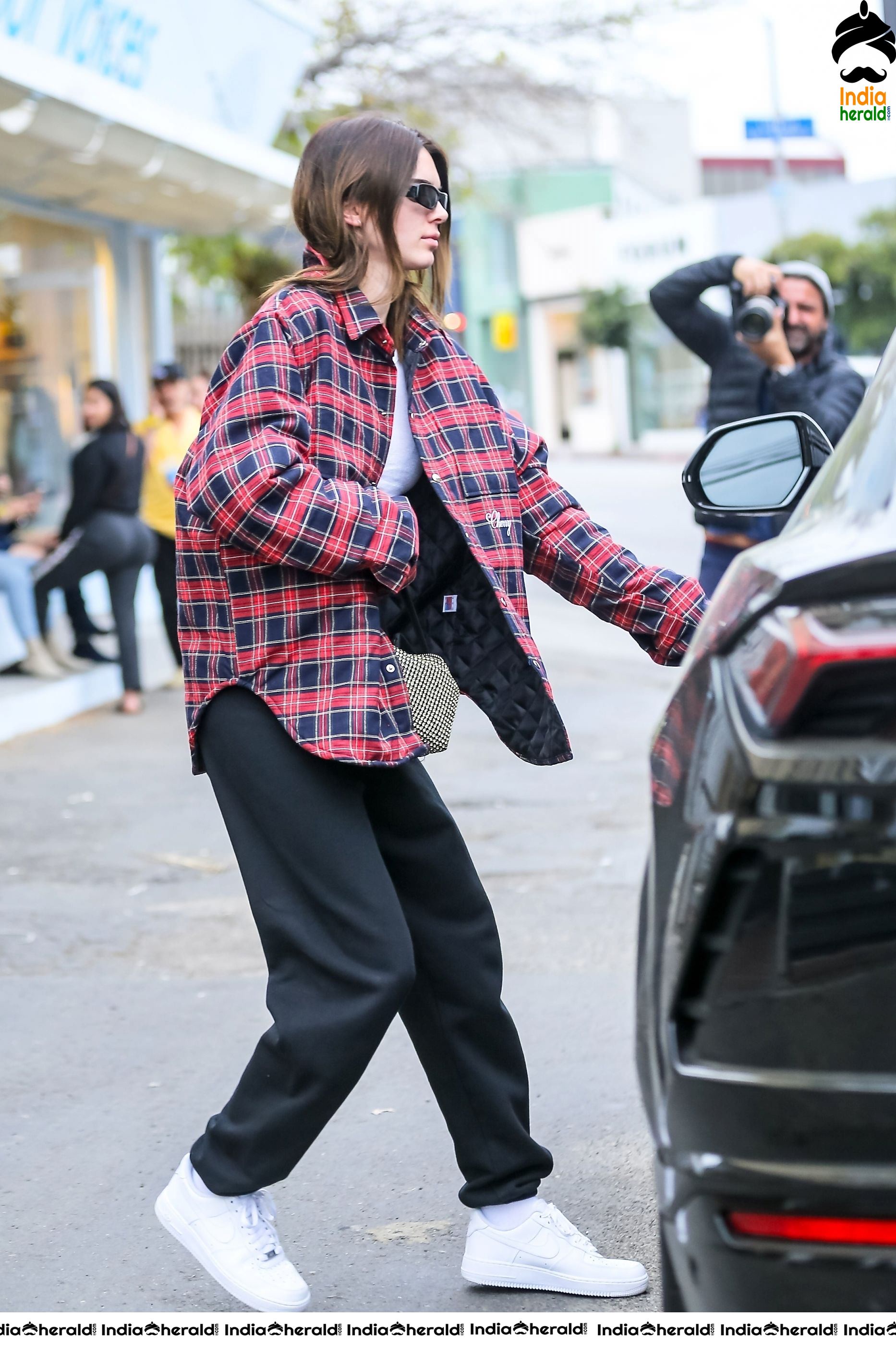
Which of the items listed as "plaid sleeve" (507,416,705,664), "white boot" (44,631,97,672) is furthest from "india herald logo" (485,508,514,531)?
"white boot" (44,631,97,672)

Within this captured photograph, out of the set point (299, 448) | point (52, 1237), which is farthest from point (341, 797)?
point (52, 1237)

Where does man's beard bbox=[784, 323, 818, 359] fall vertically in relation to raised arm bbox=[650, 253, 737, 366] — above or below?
below

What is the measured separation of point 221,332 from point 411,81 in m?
16.8

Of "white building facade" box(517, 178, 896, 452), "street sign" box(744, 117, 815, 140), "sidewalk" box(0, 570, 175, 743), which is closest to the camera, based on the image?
"sidewalk" box(0, 570, 175, 743)

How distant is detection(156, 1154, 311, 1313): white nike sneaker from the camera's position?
→ 2715mm

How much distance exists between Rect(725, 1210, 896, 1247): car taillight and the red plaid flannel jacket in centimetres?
103

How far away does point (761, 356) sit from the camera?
224 inches

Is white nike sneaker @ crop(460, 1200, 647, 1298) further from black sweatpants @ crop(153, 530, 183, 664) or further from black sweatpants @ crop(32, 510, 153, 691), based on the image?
black sweatpants @ crop(153, 530, 183, 664)

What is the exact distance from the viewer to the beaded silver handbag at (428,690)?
271 cm

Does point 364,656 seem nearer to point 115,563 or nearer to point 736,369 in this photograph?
point 736,369

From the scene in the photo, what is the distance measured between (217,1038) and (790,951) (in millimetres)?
2845

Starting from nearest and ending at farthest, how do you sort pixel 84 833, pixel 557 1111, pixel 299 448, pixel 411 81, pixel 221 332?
pixel 299 448 → pixel 557 1111 → pixel 84 833 → pixel 411 81 → pixel 221 332

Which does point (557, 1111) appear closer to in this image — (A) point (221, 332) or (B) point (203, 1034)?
(B) point (203, 1034)

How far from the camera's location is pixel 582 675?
10.7m
